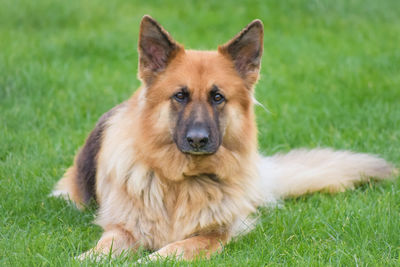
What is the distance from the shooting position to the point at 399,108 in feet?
23.9

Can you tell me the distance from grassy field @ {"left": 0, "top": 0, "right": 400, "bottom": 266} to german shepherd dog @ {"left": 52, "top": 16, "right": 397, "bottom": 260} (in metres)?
0.26

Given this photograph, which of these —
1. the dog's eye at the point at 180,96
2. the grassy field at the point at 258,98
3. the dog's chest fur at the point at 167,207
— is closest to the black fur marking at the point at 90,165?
the grassy field at the point at 258,98

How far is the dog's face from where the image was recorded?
4262 millimetres

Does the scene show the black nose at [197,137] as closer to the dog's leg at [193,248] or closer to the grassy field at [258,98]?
the dog's leg at [193,248]

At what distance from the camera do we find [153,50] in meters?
4.50

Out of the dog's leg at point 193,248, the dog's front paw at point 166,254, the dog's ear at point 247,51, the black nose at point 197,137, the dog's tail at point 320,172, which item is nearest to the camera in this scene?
the dog's front paw at point 166,254

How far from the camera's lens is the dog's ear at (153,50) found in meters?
4.40

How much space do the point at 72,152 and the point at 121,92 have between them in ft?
6.22

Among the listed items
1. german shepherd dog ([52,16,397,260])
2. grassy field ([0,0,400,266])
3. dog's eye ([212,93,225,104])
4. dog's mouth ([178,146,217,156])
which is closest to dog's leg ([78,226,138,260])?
german shepherd dog ([52,16,397,260])

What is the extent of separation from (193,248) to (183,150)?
733mm

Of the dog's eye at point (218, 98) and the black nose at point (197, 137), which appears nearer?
the black nose at point (197, 137)

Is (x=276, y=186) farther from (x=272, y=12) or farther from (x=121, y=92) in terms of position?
(x=272, y=12)

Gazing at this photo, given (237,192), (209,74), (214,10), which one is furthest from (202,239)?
(214,10)

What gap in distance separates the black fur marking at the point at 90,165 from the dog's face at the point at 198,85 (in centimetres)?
84
